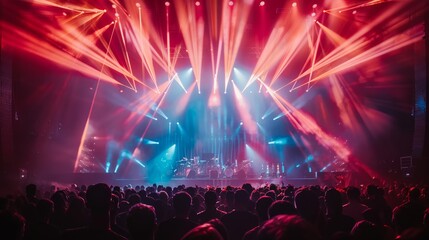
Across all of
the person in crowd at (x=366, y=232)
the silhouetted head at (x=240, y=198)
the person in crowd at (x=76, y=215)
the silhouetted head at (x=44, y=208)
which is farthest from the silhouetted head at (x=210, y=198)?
the person in crowd at (x=366, y=232)

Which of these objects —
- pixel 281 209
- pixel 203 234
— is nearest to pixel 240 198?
pixel 281 209

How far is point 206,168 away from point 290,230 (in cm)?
2442

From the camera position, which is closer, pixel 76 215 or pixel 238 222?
pixel 238 222

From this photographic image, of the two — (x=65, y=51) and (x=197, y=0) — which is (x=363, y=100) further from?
(x=65, y=51)

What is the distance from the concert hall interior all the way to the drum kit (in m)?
0.11

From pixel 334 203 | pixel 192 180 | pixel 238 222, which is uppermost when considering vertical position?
pixel 192 180

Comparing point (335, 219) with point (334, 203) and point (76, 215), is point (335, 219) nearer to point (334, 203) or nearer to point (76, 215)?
point (334, 203)

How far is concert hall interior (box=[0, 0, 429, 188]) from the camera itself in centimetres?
1527

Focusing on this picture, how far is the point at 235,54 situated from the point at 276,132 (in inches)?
311

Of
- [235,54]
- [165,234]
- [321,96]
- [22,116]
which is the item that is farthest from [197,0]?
[165,234]

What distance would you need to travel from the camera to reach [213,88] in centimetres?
2752

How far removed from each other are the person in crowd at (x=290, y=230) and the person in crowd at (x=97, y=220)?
6.14 feet

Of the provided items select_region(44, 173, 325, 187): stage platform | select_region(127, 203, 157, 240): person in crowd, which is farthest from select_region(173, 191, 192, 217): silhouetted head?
select_region(44, 173, 325, 187): stage platform

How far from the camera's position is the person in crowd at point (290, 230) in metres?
1.64
